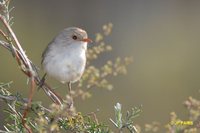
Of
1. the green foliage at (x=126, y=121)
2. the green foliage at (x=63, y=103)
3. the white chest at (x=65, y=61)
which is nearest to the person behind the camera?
Result: the green foliage at (x=63, y=103)

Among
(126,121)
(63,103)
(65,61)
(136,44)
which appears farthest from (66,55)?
(136,44)

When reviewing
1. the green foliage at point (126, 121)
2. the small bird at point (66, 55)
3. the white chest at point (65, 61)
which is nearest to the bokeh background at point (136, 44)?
the small bird at point (66, 55)

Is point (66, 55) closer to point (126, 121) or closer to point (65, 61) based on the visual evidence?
point (65, 61)

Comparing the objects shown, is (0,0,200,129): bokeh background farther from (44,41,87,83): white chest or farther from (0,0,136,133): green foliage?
(0,0,136,133): green foliage

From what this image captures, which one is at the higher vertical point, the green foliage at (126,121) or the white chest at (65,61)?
the white chest at (65,61)

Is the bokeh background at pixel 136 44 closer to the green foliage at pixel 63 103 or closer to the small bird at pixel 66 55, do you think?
the small bird at pixel 66 55

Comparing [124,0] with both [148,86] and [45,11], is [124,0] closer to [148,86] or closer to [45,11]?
[45,11]
